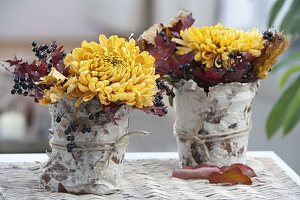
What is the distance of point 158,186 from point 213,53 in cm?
22

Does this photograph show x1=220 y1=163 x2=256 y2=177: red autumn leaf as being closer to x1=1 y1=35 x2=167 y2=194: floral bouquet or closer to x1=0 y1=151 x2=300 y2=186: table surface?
x1=0 y1=151 x2=300 y2=186: table surface

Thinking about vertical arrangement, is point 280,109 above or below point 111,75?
above

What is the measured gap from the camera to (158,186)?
1124mm

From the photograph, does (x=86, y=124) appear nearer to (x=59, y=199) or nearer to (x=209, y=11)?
(x=59, y=199)

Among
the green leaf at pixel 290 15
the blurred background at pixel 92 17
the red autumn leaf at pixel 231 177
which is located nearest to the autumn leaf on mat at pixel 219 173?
the red autumn leaf at pixel 231 177

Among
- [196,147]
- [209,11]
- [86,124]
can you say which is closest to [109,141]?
[86,124]

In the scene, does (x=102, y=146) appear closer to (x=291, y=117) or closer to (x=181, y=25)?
(x=181, y=25)

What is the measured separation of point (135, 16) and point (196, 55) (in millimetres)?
2562

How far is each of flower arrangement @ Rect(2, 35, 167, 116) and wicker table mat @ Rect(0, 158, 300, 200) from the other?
0.12 meters

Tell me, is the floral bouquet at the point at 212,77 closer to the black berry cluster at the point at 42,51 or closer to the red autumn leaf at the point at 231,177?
the red autumn leaf at the point at 231,177

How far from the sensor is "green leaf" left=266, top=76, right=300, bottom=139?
1872 mm

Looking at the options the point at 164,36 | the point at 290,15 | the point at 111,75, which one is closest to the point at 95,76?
the point at 111,75

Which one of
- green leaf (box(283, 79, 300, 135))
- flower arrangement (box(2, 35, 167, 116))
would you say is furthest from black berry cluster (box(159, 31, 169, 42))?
green leaf (box(283, 79, 300, 135))

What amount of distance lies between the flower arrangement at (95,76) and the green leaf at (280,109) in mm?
850
